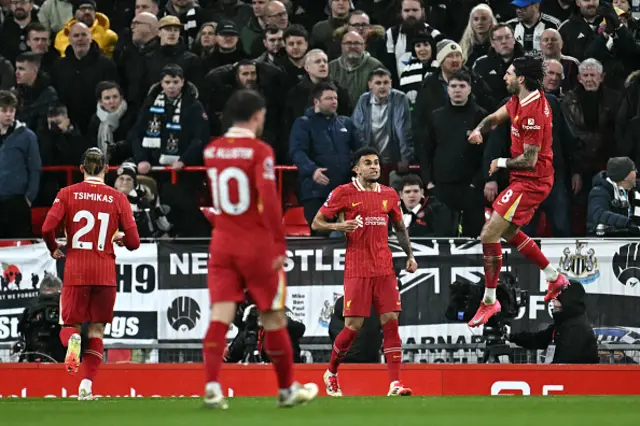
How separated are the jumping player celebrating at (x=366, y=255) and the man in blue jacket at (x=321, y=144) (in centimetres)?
308

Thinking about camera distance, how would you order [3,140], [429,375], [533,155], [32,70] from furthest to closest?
[32,70]
[3,140]
[429,375]
[533,155]

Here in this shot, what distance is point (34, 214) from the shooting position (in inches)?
742

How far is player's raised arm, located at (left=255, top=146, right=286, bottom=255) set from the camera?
9492 millimetres

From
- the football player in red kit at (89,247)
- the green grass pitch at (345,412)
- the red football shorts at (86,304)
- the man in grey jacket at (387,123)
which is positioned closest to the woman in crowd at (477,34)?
the man in grey jacket at (387,123)

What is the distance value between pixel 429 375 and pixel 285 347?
19.8 feet

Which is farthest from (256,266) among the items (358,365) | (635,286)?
(635,286)

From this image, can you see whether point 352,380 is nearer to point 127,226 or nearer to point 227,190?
point 127,226

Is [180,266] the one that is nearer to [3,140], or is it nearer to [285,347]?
[3,140]

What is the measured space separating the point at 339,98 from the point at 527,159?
5.19 m

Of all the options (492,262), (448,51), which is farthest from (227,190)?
(448,51)

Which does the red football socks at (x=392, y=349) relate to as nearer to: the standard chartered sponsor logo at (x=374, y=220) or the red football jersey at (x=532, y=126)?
the standard chartered sponsor logo at (x=374, y=220)

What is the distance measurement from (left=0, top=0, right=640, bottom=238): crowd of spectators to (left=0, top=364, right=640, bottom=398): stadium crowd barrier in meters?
2.20

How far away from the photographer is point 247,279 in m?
9.78

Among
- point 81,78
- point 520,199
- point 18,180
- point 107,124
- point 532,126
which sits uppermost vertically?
point 81,78
